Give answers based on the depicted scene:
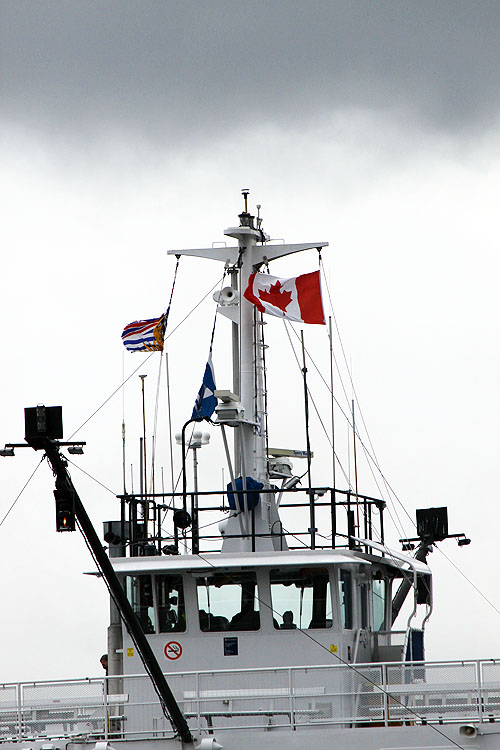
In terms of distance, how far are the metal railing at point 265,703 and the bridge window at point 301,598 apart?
1.12 meters

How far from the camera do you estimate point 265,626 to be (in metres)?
29.4

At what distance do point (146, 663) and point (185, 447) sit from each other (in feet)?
21.4

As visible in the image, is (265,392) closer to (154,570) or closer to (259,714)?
(154,570)

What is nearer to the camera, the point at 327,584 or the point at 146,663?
the point at 146,663

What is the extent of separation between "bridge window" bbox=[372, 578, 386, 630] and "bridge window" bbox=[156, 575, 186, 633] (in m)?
4.89

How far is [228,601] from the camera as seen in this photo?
2970 cm

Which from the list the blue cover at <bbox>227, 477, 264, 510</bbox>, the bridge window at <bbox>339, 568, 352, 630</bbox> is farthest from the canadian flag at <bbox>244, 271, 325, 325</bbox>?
the bridge window at <bbox>339, 568, 352, 630</bbox>

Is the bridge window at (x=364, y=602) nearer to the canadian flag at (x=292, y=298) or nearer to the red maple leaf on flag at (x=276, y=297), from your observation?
the canadian flag at (x=292, y=298)

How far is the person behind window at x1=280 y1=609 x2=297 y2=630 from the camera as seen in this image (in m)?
29.4

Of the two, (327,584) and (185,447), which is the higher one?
(185,447)

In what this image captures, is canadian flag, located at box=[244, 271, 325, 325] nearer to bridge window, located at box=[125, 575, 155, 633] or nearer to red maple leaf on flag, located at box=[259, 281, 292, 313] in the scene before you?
red maple leaf on flag, located at box=[259, 281, 292, 313]

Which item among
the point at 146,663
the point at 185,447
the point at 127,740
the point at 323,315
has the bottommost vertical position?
the point at 127,740

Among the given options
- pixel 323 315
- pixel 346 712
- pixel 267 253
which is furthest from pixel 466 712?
pixel 267 253

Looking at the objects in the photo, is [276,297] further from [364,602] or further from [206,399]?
[364,602]
